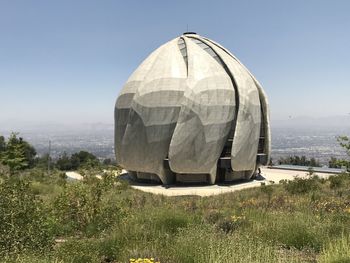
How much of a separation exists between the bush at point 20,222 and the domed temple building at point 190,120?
75.4ft

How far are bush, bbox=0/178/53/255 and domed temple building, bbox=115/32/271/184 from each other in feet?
75.4

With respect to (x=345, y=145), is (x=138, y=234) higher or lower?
lower

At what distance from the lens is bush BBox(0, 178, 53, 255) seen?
6.71 metres

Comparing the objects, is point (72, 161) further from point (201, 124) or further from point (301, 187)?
point (301, 187)

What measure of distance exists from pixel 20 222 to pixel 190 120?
24.0 meters

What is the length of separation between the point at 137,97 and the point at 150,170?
6.30m

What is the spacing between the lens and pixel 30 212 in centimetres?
748

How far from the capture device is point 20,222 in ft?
23.8

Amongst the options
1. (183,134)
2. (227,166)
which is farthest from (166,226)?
(227,166)

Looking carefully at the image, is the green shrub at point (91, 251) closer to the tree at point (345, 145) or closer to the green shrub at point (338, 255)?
the green shrub at point (338, 255)

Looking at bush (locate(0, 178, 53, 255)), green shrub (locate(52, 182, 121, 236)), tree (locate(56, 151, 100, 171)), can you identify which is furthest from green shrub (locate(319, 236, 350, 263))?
tree (locate(56, 151, 100, 171))

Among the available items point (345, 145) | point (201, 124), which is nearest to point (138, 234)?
point (345, 145)

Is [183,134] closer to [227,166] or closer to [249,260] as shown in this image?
[227,166]

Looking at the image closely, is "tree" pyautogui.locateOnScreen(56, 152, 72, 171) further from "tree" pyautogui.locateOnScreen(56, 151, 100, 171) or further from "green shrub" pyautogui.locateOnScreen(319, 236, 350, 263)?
"green shrub" pyautogui.locateOnScreen(319, 236, 350, 263)
